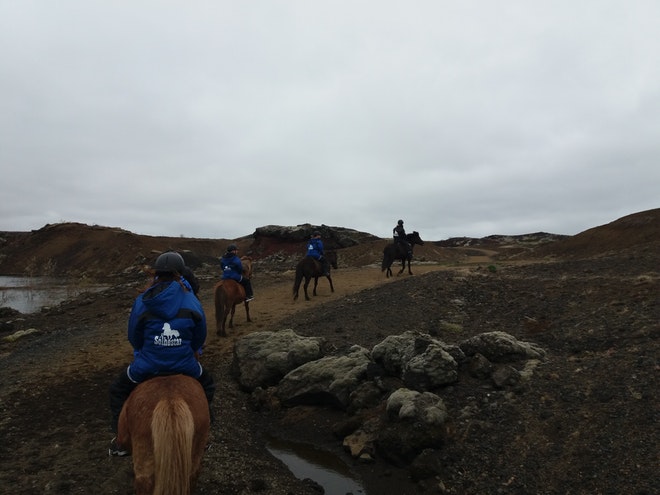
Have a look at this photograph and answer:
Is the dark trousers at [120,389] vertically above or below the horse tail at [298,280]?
below

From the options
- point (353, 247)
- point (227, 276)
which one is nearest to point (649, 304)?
point (227, 276)

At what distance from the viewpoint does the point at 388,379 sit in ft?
24.5

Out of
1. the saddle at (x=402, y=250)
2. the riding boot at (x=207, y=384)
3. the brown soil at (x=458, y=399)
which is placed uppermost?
the saddle at (x=402, y=250)

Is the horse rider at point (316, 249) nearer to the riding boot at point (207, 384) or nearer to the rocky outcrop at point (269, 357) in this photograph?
the rocky outcrop at point (269, 357)

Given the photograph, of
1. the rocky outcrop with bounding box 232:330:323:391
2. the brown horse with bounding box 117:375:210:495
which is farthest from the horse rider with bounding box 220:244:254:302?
the brown horse with bounding box 117:375:210:495

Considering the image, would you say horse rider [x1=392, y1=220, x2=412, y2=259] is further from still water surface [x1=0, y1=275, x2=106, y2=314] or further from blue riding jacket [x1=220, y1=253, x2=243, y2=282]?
still water surface [x1=0, y1=275, x2=106, y2=314]

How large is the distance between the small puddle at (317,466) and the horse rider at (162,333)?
235 cm

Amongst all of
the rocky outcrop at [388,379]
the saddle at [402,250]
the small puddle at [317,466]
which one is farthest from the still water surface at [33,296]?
the small puddle at [317,466]

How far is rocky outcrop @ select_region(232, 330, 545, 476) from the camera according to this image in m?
5.90

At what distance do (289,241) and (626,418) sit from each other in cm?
3557

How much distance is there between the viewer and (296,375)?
26.5 feet

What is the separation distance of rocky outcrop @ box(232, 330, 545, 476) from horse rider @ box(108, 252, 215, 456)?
288cm

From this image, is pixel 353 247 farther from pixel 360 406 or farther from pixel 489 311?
pixel 360 406

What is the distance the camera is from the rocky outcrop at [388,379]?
590cm
